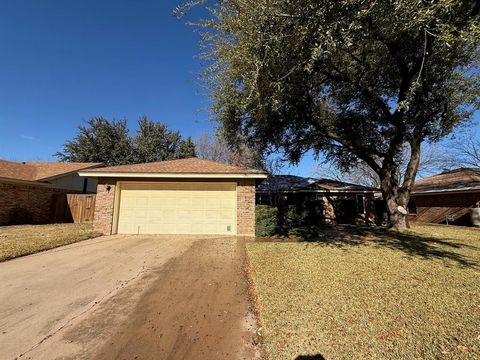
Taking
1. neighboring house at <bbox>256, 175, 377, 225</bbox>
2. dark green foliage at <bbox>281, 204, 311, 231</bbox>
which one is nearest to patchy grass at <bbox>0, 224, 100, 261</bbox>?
dark green foliage at <bbox>281, 204, 311, 231</bbox>

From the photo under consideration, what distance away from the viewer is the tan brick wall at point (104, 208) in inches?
424

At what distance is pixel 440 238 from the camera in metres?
10.1

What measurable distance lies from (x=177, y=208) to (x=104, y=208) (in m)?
Answer: 2.94

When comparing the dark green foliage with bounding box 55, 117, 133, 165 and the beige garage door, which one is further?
the dark green foliage with bounding box 55, 117, 133, 165

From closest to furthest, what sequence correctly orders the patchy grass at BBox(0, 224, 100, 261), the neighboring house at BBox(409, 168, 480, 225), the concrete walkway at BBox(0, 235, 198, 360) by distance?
the concrete walkway at BBox(0, 235, 198, 360), the patchy grass at BBox(0, 224, 100, 261), the neighboring house at BBox(409, 168, 480, 225)

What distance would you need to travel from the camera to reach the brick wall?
Result: 13586 mm

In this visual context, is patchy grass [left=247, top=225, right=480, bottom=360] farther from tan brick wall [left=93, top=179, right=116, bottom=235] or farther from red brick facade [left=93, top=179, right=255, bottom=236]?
tan brick wall [left=93, top=179, right=116, bottom=235]

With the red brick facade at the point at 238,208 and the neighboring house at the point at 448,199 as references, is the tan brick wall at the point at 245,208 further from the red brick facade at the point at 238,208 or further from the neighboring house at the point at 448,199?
Result: the neighboring house at the point at 448,199

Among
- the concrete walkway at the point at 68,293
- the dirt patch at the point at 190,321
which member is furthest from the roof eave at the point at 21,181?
the dirt patch at the point at 190,321

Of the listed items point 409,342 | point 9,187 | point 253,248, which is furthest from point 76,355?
point 9,187

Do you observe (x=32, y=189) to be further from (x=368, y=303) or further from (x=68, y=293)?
(x=368, y=303)

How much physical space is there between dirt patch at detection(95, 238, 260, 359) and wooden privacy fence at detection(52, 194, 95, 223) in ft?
38.8

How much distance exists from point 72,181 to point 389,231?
19.9 metres

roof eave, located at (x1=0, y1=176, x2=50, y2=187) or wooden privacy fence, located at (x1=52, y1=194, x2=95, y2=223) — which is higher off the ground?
roof eave, located at (x1=0, y1=176, x2=50, y2=187)
